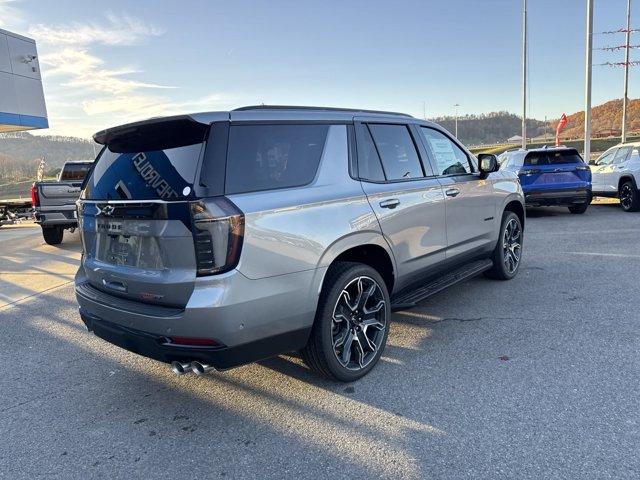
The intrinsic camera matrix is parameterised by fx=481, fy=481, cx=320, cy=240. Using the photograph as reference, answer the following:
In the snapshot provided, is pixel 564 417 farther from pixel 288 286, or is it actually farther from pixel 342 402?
pixel 288 286

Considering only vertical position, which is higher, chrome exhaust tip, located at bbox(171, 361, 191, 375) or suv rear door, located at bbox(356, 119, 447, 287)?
suv rear door, located at bbox(356, 119, 447, 287)

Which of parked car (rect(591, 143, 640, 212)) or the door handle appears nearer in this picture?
the door handle

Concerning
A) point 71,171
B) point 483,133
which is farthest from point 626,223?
point 483,133

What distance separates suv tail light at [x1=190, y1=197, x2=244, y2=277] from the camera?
2686 millimetres

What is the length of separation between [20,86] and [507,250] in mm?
24068

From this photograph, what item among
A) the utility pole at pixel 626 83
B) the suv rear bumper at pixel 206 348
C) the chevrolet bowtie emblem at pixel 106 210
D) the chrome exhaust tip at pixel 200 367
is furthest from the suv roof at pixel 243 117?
the utility pole at pixel 626 83

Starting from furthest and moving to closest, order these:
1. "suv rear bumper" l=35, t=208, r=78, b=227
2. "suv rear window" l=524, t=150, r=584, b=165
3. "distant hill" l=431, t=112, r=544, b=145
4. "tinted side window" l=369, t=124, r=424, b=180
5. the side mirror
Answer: "distant hill" l=431, t=112, r=544, b=145 < "suv rear window" l=524, t=150, r=584, b=165 < "suv rear bumper" l=35, t=208, r=78, b=227 < the side mirror < "tinted side window" l=369, t=124, r=424, b=180

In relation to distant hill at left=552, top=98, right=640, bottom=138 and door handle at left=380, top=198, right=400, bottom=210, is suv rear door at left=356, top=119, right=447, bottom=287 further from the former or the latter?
distant hill at left=552, top=98, right=640, bottom=138

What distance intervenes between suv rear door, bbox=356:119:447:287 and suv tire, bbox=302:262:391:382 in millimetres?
403

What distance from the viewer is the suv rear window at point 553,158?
11328 mm

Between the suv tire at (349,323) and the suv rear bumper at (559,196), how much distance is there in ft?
29.1

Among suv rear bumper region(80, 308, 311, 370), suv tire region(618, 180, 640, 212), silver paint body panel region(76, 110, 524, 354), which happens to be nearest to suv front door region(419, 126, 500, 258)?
silver paint body panel region(76, 110, 524, 354)

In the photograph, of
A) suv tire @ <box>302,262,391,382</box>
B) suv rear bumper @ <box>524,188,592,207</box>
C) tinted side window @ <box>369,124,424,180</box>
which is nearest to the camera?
suv tire @ <box>302,262,391,382</box>

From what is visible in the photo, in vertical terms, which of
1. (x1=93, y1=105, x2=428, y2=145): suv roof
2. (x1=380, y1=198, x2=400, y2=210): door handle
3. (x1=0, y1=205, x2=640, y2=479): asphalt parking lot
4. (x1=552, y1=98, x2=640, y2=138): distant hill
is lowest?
(x1=0, y1=205, x2=640, y2=479): asphalt parking lot
